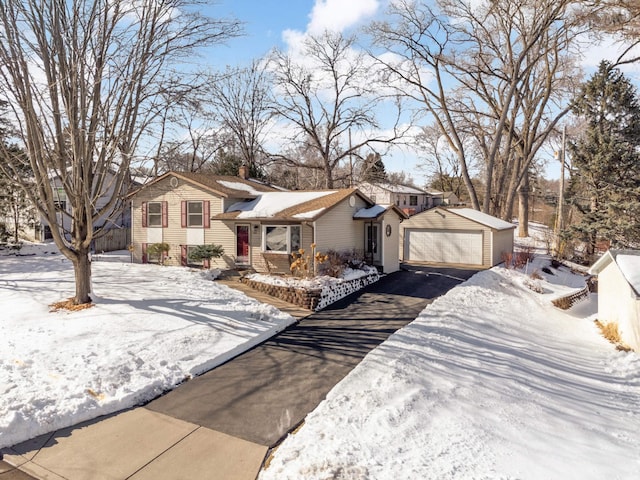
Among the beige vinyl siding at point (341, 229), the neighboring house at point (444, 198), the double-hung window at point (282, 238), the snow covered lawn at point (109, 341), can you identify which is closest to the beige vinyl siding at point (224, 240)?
the double-hung window at point (282, 238)

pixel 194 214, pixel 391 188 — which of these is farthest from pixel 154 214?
pixel 391 188

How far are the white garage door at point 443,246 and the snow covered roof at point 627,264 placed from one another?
19.8 feet

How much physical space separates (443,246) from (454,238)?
698 mm

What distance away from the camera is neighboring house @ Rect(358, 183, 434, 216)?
137 feet

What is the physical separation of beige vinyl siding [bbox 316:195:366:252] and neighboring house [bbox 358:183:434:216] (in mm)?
23034

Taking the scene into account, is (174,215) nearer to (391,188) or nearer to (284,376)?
(284,376)

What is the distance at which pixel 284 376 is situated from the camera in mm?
6996

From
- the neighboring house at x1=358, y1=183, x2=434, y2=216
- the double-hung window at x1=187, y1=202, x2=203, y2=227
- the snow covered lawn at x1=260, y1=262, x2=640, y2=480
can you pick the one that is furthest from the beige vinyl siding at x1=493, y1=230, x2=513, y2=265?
the neighboring house at x1=358, y1=183, x2=434, y2=216

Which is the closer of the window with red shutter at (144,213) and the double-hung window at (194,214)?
the double-hung window at (194,214)

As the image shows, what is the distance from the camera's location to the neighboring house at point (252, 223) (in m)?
15.5

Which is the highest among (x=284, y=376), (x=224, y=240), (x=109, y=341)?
(x=224, y=240)

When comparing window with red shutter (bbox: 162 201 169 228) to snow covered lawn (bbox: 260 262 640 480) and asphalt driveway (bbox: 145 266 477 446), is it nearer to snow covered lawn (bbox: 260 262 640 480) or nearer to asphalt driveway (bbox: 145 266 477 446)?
asphalt driveway (bbox: 145 266 477 446)

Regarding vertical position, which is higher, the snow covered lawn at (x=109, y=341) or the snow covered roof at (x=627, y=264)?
the snow covered roof at (x=627, y=264)

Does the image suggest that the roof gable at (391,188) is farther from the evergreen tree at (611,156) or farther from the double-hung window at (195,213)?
the double-hung window at (195,213)
